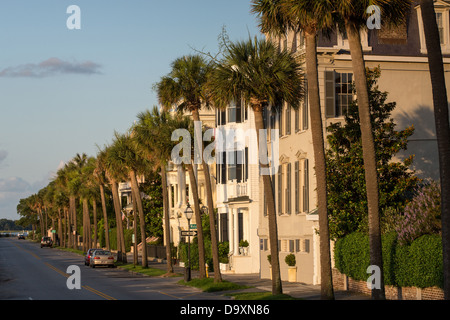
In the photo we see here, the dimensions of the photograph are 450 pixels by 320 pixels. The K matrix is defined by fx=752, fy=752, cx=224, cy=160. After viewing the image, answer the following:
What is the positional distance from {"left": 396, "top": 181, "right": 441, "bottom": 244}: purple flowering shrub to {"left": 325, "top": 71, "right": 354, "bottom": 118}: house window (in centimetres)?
1038

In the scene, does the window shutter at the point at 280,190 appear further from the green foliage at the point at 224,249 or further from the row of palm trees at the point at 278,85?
the green foliage at the point at 224,249

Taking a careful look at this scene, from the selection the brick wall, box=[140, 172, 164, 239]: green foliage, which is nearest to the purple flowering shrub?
the brick wall

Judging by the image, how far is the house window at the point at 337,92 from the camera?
36.5 metres

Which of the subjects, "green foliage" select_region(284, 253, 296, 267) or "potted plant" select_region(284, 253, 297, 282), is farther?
"green foliage" select_region(284, 253, 296, 267)

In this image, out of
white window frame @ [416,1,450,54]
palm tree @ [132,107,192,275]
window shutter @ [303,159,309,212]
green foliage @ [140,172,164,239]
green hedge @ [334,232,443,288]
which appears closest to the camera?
green hedge @ [334,232,443,288]

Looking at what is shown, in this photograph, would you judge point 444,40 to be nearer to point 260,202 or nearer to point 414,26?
point 414,26

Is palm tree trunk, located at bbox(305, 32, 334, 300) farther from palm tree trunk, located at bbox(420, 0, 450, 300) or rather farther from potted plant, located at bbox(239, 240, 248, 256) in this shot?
potted plant, located at bbox(239, 240, 248, 256)

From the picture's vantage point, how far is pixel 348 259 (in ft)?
104

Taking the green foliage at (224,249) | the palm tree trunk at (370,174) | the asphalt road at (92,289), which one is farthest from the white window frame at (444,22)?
the green foliage at (224,249)

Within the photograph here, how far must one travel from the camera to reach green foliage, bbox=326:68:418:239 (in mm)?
31641

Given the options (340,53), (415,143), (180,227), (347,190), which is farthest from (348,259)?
(180,227)

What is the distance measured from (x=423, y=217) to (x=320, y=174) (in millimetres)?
3761

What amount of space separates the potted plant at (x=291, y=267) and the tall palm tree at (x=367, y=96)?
1596 cm

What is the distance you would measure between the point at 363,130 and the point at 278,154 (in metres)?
18.5
